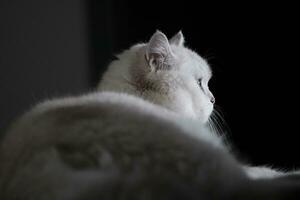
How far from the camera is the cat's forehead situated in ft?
5.81

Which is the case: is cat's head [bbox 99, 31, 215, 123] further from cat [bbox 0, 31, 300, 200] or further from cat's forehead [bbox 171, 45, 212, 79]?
cat [bbox 0, 31, 300, 200]

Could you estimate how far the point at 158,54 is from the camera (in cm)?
169

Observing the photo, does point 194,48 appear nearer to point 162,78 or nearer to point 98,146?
point 162,78

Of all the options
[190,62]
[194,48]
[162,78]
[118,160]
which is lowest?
[118,160]

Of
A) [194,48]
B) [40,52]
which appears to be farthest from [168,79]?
[40,52]

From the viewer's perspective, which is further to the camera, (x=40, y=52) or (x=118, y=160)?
(x=40, y=52)

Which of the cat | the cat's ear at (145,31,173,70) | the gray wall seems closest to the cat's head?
the cat's ear at (145,31,173,70)

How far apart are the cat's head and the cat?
0.42 metres

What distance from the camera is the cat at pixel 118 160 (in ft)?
2.94

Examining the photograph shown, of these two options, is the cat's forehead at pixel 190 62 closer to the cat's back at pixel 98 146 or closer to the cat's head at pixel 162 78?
the cat's head at pixel 162 78

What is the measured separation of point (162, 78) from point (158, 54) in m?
0.09

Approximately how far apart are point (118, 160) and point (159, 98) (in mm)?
688

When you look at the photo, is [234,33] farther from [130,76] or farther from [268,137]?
[130,76]

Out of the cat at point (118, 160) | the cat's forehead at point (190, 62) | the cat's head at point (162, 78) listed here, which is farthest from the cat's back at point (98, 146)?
the cat's forehead at point (190, 62)
